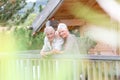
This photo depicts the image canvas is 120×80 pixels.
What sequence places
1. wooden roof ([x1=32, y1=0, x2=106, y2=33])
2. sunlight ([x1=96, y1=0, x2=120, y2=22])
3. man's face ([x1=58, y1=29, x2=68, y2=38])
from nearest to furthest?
man's face ([x1=58, y1=29, x2=68, y2=38]) → sunlight ([x1=96, y1=0, x2=120, y2=22]) → wooden roof ([x1=32, y1=0, x2=106, y2=33])

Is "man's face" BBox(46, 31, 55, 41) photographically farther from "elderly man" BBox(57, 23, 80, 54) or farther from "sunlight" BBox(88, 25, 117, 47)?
"sunlight" BBox(88, 25, 117, 47)

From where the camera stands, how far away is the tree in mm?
21281

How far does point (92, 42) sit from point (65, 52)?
5155 mm

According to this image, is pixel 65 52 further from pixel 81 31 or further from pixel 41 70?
pixel 81 31

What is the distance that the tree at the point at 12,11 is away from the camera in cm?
2128

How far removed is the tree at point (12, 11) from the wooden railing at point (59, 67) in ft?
46.4

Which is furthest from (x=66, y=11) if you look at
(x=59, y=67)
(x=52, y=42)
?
(x=59, y=67)

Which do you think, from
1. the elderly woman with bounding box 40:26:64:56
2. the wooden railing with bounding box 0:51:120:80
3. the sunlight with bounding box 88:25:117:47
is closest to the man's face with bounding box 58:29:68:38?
the elderly woman with bounding box 40:26:64:56

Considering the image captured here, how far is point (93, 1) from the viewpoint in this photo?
35.8ft

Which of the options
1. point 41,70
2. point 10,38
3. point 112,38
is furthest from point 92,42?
point 10,38

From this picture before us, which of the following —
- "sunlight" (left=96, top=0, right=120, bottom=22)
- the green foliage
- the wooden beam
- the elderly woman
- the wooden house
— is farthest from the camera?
the green foliage

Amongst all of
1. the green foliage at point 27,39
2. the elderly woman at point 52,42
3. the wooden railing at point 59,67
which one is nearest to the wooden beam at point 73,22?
the wooden railing at point 59,67

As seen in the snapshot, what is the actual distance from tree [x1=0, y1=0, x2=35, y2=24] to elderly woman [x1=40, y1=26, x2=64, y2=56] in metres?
14.8

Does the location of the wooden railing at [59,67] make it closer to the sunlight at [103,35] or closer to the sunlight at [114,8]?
the sunlight at [114,8]
